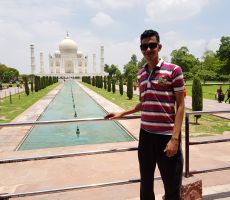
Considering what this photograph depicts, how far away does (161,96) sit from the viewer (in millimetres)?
2268

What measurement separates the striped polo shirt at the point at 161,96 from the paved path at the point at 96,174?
107cm

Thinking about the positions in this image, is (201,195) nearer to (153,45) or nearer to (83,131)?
(153,45)

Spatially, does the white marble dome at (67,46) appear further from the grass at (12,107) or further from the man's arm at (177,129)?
the man's arm at (177,129)

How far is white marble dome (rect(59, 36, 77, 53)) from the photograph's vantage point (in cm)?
9588

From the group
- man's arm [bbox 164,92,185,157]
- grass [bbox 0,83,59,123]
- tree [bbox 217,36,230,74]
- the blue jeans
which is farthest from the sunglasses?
tree [bbox 217,36,230,74]

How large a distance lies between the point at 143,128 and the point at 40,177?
8.18 ft

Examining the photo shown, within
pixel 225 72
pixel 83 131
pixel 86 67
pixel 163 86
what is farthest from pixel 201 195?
pixel 86 67

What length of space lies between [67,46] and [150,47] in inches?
3777

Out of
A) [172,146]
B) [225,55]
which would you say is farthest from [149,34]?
[225,55]

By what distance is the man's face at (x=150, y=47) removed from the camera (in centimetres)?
234

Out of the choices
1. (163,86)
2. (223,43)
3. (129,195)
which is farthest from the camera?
(223,43)

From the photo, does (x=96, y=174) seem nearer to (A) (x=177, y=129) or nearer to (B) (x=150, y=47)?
(A) (x=177, y=129)

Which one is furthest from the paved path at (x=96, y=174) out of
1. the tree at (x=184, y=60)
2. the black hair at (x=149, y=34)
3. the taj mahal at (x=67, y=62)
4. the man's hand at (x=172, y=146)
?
the taj mahal at (x=67, y=62)

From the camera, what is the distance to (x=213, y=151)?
5836mm
